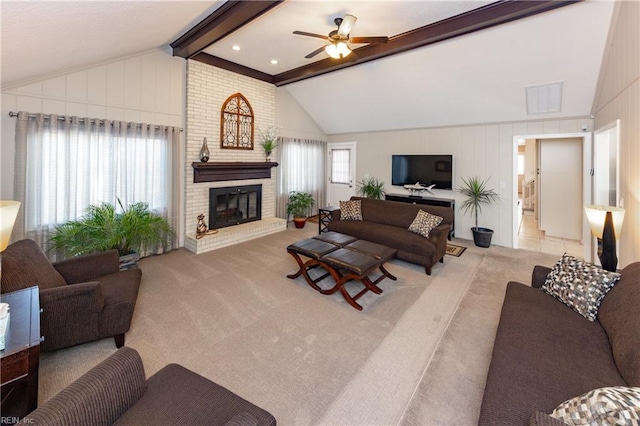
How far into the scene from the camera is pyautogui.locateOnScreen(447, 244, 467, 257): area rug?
16.1 feet

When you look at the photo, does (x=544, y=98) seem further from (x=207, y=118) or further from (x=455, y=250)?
(x=207, y=118)

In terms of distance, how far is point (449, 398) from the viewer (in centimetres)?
188

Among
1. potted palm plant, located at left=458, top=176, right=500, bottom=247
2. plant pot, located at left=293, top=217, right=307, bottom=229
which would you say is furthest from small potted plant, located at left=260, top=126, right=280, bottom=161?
potted palm plant, located at left=458, top=176, right=500, bottom=247

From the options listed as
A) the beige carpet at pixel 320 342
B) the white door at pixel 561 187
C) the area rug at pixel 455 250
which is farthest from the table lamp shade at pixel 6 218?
the white door at pixel 561 187

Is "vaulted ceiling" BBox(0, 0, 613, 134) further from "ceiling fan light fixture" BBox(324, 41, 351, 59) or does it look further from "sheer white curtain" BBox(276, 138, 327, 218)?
"sheer white curtain" BBox(276, 138, 327, 218)

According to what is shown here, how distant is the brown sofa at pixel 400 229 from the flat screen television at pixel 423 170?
61.6 inches

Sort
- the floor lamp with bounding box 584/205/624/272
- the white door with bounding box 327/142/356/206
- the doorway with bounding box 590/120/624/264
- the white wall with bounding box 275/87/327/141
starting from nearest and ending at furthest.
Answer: the floor lamp with bounding box 584/205/624/272
the doorway with bounding box 590/120/624/264
the white wall with bounding box 275/87/327/141
the white door with bounding box 327/142/356/206

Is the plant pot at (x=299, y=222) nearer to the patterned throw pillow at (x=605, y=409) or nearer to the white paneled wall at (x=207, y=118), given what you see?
the white paneled wall at (x=207, y=118)

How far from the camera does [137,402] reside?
4.37 ft

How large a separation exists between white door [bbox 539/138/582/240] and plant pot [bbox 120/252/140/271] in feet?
25.8

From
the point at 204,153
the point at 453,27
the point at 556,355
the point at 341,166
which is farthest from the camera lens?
the point at 341,166

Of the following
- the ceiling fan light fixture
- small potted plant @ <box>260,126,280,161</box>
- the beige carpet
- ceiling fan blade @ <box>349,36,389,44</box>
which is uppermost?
ceiling fan blade @ <box>349,36,389,44</box>

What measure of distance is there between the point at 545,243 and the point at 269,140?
6.11 m

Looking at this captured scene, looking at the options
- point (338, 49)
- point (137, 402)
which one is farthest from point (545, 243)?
point (137, 402)
